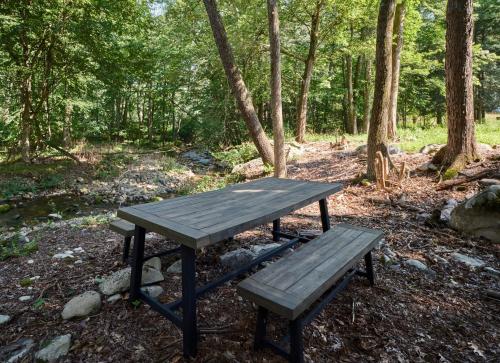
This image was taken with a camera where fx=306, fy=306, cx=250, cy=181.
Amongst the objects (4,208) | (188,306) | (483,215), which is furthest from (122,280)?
(4,208)

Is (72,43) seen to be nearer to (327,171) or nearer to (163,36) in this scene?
(163,36)

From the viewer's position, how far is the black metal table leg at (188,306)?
1989 millimetres

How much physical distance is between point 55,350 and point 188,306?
3.13ft

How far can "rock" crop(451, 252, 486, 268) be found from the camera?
10.2 feet

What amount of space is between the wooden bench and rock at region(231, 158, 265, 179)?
610 cm

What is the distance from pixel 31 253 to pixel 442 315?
466 cm

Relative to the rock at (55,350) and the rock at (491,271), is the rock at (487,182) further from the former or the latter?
the rock at (55,350)

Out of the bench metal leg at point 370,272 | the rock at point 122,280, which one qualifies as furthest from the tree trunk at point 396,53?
the rock at point 122,280

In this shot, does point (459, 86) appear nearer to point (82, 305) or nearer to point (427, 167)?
point (427, 167)

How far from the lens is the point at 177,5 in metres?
9.62

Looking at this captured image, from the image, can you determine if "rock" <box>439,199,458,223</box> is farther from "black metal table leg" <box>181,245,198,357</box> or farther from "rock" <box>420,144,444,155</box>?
"black metal table leg" <box>181,245,198,357</box>

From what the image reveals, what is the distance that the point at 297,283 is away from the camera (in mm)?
1887

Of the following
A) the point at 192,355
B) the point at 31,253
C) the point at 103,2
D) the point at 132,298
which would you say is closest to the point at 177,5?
the point at 103,2

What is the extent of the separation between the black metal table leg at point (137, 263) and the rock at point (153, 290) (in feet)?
0.46
